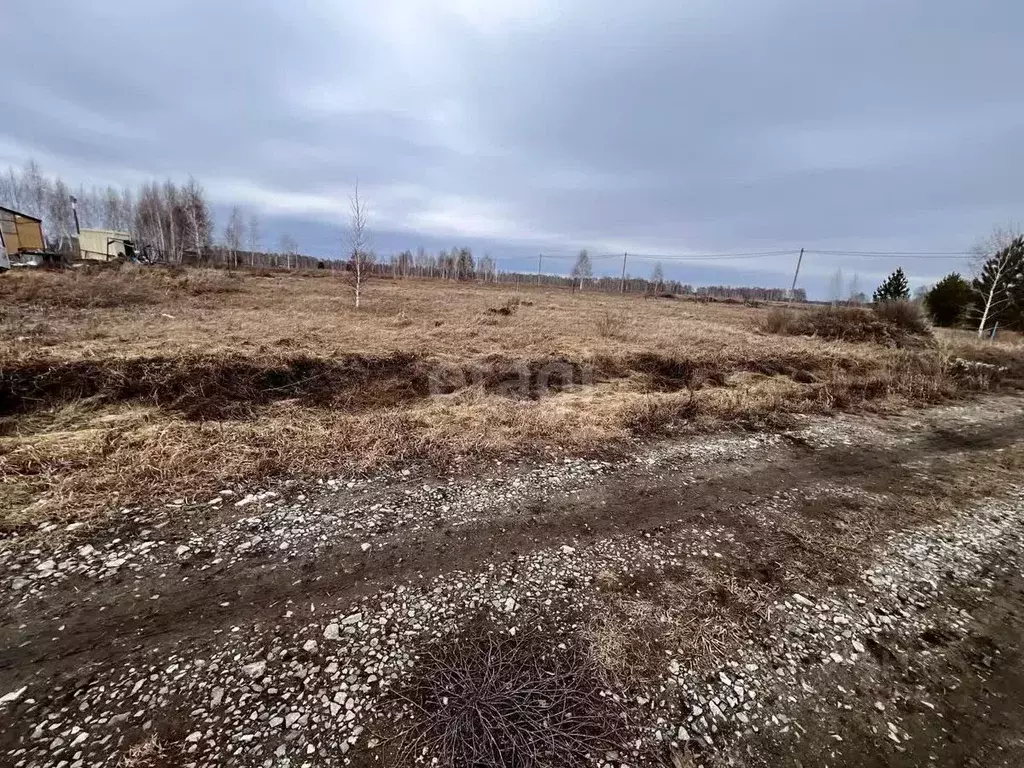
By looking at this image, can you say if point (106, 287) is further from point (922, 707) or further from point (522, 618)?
point (922, 707)

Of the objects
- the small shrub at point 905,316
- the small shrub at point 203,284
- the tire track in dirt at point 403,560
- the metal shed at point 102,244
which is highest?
the metal shed at point 102,244

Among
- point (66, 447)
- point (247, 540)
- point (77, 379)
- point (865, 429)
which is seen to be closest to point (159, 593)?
point (247, 540)

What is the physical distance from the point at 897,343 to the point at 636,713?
24.6m

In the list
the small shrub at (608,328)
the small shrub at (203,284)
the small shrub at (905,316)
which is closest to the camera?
the small shrub at (608,328)

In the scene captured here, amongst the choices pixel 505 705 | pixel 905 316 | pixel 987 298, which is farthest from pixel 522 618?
pixel 987 298

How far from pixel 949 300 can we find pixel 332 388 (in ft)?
151

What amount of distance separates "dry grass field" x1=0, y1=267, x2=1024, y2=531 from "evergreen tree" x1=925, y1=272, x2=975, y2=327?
20636 millimetres

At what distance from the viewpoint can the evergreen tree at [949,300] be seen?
31669 millimetres

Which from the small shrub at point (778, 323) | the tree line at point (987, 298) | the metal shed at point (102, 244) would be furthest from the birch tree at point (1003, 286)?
the metal shed at point (102, 244)

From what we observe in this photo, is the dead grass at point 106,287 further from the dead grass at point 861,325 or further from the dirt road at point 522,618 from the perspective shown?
the dead grass at point 861,325

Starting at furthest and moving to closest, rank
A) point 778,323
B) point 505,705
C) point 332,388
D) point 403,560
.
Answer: point 778,323 < point 332,388 < point 403,560 < point 505,705

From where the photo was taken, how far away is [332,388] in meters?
7.78

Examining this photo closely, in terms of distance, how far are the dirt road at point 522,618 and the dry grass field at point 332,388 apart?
2.58 feet

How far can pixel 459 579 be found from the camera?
339 centimetres
